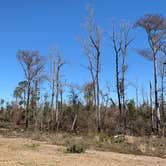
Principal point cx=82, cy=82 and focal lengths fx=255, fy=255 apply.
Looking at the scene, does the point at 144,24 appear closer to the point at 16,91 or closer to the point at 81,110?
the point at 81,110

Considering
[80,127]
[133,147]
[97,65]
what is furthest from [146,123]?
[133,147]

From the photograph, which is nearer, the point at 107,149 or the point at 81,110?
the point at 107,149

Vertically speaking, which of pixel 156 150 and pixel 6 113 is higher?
pixel 6 113

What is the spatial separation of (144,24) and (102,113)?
11.3 meters

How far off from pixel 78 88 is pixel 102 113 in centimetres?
414

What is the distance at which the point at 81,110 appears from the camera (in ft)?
97.2

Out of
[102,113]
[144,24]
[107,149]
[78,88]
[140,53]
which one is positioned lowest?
Answer: [107,149]

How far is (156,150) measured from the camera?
38.9 feet

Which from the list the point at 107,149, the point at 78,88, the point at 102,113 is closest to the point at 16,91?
the point at 78,88

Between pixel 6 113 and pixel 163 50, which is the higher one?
pixel 163 50

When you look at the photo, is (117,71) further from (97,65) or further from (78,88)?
(78,88)

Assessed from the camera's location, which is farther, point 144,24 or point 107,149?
point 144,24

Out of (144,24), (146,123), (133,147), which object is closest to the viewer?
(133,147)

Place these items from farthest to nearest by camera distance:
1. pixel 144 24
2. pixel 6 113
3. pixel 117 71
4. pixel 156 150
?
pixel 6 113 < pixel 117 71 < pixel 144 24 < pixel 156 150
